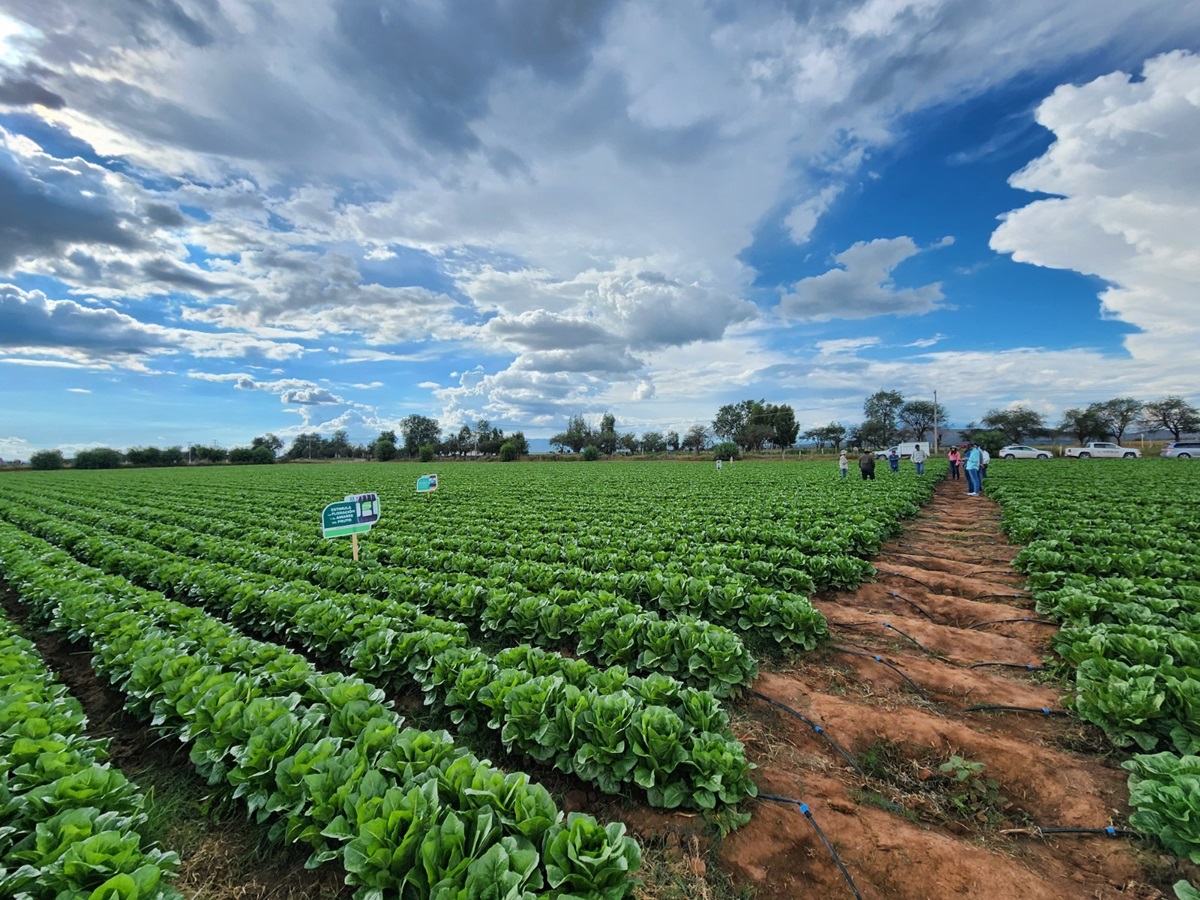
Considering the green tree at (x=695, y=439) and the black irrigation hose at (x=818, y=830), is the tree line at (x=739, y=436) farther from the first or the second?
the black irrigation hose at (x=818, y=830)

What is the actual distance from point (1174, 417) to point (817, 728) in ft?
383

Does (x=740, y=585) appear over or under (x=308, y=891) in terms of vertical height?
over

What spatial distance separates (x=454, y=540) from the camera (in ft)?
42.0

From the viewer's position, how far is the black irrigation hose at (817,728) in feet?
14.9

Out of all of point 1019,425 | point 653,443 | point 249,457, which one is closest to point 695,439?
point 653,443

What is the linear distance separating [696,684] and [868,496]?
15.5 meters

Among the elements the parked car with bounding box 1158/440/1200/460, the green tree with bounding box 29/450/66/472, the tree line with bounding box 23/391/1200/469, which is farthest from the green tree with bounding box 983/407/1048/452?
the green tree with bounding box 29/450/66/472

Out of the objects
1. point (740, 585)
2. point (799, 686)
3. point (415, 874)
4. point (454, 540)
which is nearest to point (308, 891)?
point (415, 874)

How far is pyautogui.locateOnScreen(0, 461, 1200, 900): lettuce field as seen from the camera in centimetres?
294

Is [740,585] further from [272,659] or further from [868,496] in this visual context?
[868,496]

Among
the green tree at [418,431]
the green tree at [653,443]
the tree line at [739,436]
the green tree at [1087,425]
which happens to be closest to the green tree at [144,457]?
the tree line at [739,436]

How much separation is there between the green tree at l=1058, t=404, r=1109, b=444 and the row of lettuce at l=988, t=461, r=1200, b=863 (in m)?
95.9

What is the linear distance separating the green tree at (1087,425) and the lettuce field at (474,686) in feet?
323

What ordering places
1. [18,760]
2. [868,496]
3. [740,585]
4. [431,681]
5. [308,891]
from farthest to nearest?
[868,496] < [740,585] < [431,681] < [18,760] < [308,891]
